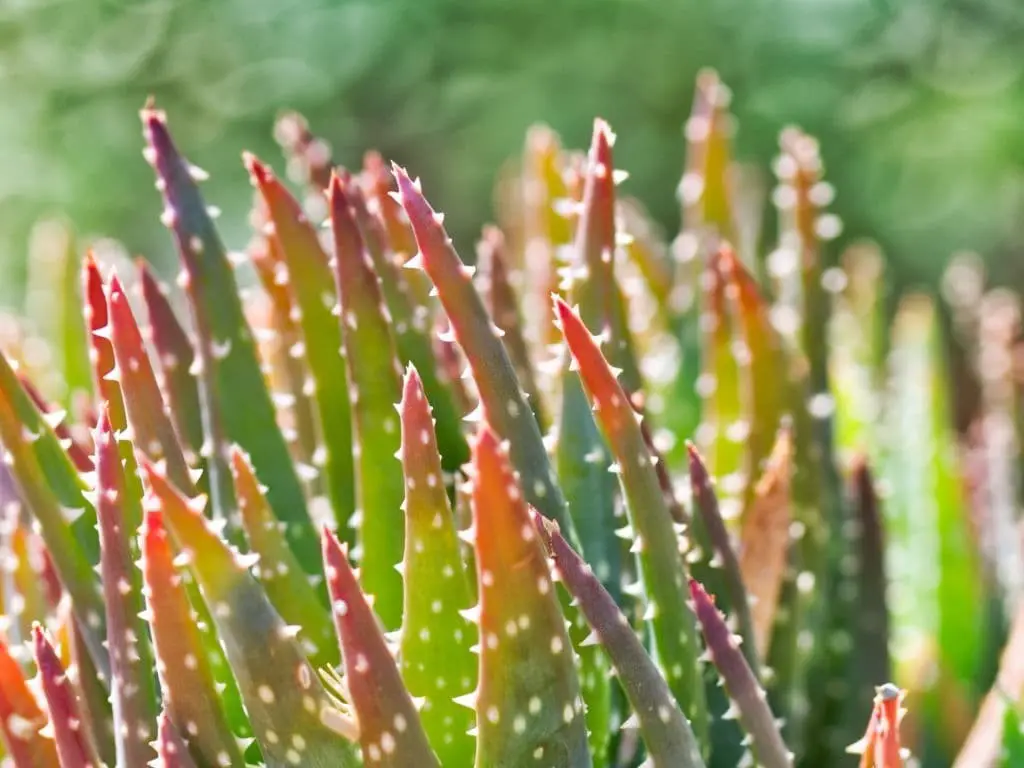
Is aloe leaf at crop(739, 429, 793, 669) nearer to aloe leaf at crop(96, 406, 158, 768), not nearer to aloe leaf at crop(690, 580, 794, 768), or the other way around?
aloe leaf at crop(690, 580, 794, 768)

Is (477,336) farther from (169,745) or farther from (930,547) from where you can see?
(930,547)

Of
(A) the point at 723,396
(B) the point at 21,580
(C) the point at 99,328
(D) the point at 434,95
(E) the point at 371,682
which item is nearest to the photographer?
(E) the point at 371,682

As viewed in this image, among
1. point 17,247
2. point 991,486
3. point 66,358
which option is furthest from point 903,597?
point 17,247

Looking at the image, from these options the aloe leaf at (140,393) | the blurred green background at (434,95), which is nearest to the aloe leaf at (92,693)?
the aloe leaf at (140,393)

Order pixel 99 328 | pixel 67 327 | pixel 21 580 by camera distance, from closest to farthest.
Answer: pixel 99 328
pixel 21 580
pixel 67 327

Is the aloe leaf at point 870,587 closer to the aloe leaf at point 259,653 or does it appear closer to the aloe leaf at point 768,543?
the aloe leaf at point 768,543

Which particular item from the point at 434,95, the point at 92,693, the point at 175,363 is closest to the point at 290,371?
the point at 175,363
